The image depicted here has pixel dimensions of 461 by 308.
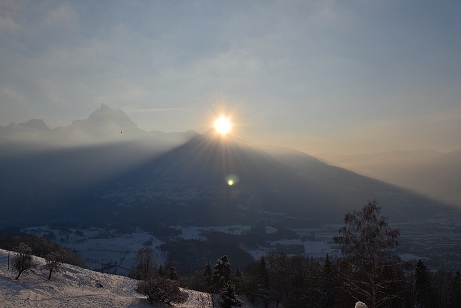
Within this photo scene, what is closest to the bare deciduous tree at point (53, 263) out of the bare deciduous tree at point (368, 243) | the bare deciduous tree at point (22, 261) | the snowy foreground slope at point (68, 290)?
the snowy foreground slope at point (68, 290)

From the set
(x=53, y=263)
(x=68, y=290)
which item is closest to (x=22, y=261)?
(x=53, y=263)

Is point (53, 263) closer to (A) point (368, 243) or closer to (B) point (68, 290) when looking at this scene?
(B) point (68, 290)

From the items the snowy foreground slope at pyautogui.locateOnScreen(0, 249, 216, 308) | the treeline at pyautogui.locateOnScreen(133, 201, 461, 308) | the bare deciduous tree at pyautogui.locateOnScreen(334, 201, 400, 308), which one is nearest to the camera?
the bare deciduous tree at pyautogui.locateOnScreen(334, 201, 400, 308)

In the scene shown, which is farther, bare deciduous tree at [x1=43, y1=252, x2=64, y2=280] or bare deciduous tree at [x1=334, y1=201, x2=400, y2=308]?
bare deciduous tree at [x1=43, y1=252, x2=64, y2=280]

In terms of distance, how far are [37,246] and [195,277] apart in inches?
1839

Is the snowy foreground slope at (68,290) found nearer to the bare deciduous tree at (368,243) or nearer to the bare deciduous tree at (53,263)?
the bare deciduous tree at (53,263)

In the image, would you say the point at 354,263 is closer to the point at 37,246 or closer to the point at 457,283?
the point at 457,283

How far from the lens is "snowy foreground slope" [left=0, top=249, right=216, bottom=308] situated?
42156 millimetres

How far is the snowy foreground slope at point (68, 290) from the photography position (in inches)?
1660

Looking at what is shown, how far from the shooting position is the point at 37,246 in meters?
105

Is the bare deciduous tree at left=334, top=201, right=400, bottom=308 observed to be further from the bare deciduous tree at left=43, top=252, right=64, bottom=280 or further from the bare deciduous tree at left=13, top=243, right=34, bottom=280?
the bare deciduous tree at left=43, top=252, right=64, bottom=280

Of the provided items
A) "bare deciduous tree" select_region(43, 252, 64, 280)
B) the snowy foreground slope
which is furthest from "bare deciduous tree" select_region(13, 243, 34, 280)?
"bare deciduous tree" select_region(43, 252, 64, 280)

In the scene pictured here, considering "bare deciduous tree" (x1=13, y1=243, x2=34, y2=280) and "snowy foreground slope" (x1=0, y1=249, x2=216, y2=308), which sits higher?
"bare deciduous tree" (x1=13, y1=243, x2=34, y2=280)

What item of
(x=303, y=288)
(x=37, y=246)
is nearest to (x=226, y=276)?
(x=303, y=288)
